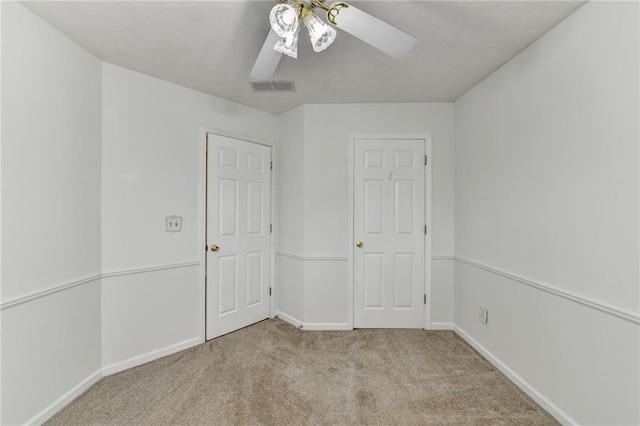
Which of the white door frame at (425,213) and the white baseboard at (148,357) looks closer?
the white baseboard at (148,357)

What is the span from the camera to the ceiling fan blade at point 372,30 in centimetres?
123

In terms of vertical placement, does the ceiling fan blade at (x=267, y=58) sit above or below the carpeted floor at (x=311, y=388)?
above

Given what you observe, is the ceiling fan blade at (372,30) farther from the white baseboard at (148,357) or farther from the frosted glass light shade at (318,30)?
the white baseboard at (148,357)

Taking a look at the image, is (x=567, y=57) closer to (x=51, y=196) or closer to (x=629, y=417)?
(x=629, y=417)

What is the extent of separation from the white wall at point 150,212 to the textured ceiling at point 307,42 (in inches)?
9.4

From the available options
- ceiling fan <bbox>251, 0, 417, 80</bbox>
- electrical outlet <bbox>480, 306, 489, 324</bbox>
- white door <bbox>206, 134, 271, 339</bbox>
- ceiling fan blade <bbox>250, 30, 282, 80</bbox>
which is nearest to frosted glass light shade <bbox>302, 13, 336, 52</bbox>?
ceiling fan <bbox>251, 0, 417, 80</bbox>

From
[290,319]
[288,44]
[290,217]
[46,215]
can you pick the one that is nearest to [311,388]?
[290,319]

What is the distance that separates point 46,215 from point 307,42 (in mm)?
→ 1920

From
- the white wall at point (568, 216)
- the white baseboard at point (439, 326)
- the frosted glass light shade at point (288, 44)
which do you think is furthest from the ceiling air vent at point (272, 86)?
the white baseboard at point (439, 326)

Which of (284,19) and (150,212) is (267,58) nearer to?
(284,19)

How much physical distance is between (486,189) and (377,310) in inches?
61.4

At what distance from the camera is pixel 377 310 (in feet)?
9.36

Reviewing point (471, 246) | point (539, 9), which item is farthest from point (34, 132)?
point (471, 246)

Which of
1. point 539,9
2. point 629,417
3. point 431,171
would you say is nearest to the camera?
point 629,417
